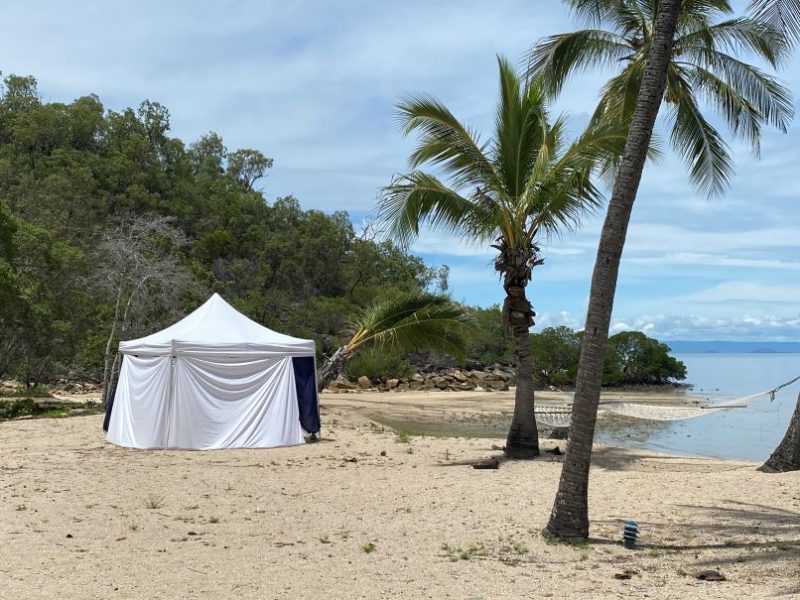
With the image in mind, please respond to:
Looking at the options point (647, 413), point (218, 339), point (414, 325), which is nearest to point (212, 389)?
point (218, 339)

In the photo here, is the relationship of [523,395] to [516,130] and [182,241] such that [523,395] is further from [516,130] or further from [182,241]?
[182,241]

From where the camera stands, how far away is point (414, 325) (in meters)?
15.9

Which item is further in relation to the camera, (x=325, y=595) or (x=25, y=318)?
(x=25, y=318)

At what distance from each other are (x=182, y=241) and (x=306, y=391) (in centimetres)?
1237

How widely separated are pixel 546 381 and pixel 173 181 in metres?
26.0

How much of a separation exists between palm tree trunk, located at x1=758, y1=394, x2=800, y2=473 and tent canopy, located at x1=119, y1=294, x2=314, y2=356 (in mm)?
8033

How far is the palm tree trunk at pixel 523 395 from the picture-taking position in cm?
1188

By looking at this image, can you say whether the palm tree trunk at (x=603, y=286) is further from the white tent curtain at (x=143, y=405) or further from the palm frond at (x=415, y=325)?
the palm frond at (x=415, y=325)

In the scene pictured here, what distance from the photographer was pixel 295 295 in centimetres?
4384

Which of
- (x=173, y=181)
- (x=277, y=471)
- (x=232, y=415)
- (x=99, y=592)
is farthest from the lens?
(x=173, y=181)

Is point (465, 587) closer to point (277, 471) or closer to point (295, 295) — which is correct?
point (277, 471)

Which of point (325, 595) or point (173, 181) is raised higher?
point (173, 181)

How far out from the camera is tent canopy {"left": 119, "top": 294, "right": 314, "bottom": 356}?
42.9 feet

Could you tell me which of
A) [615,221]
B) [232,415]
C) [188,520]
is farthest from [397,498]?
[232,415]
